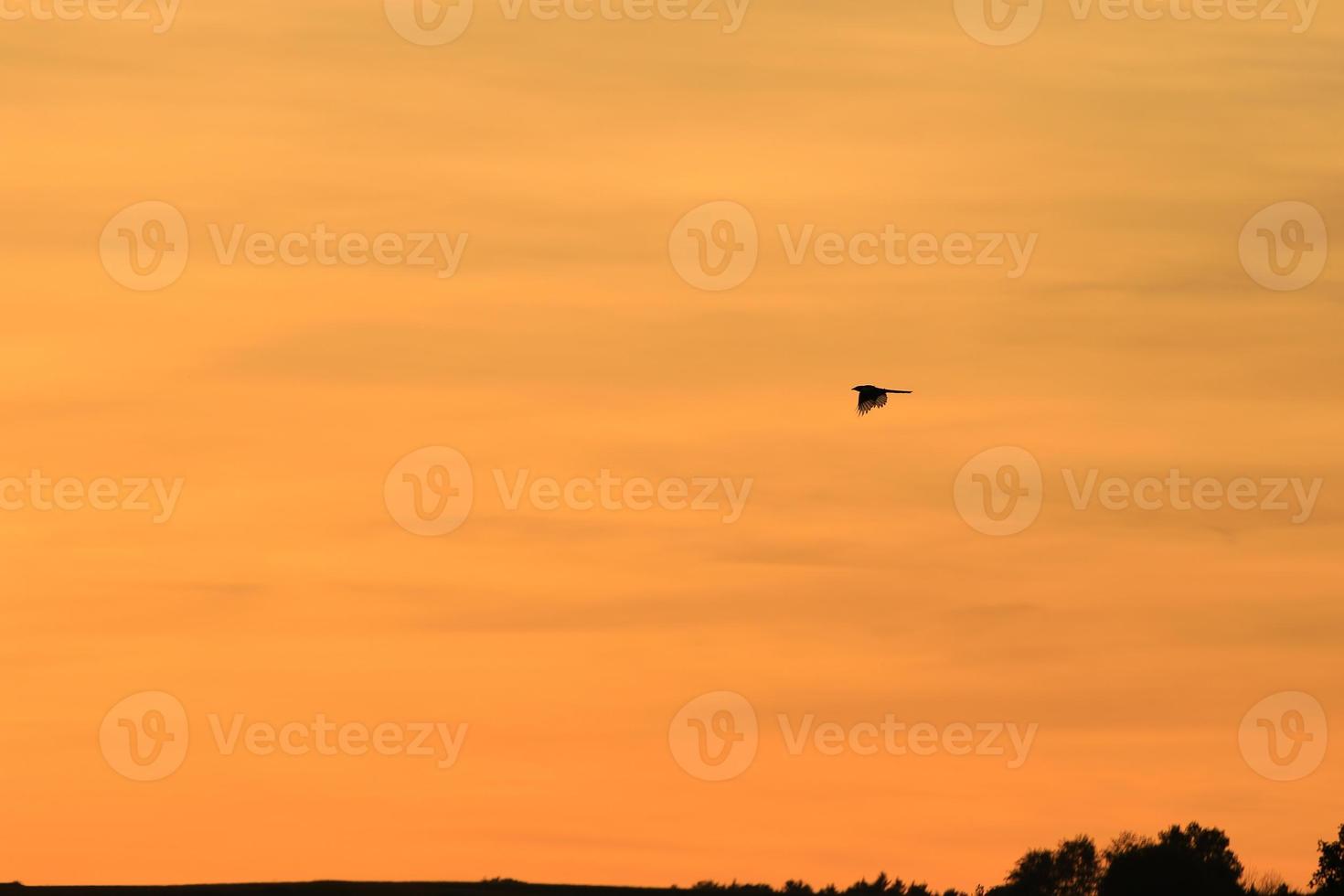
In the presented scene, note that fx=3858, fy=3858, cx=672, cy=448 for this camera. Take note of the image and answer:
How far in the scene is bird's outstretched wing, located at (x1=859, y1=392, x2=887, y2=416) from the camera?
142 meters

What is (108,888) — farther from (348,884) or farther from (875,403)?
(875,403)

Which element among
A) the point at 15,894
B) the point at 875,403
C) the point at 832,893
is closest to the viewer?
the point at 875,403

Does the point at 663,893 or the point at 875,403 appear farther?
the point at 663,893

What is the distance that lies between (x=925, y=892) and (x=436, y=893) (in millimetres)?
30685

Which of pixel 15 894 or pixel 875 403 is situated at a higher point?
pixel 875 403

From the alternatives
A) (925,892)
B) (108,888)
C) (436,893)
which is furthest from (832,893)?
(108,888)

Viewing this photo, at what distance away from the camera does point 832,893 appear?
184 metres

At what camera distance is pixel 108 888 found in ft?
556

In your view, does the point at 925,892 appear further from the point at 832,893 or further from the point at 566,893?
the point at 566,893

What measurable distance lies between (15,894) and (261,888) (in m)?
10.7

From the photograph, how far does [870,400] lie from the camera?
143500 mm

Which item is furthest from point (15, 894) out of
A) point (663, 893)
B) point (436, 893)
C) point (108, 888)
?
point (663, 893)

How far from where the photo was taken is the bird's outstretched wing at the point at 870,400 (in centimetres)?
14225

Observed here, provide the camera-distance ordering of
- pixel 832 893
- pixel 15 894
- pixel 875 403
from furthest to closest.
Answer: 1. pixel 832 893
2. pixel 15 894
3. pixel 875 403
